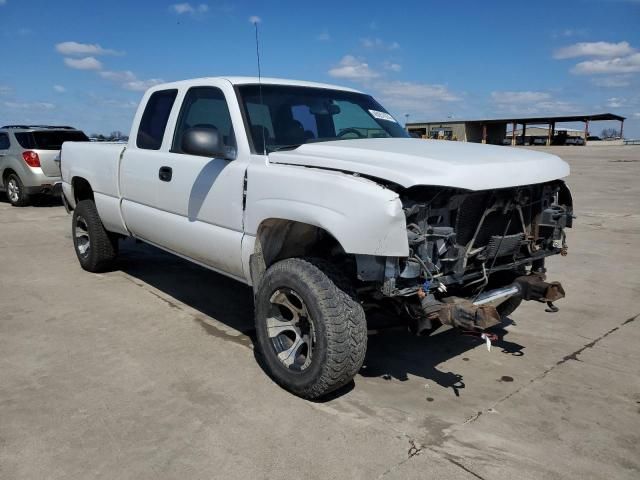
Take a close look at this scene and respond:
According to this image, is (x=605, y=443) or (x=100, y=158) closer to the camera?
(x=605, y=443)

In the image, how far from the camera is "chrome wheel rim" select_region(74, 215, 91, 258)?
6.21 m

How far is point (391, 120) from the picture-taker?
485cm

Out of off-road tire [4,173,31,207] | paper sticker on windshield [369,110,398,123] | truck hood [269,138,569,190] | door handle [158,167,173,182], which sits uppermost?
paper sticker on windshield [369,110,398,123]

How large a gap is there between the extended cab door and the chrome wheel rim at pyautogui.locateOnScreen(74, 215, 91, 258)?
1280 mm

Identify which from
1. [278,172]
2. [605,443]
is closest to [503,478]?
[605,443]

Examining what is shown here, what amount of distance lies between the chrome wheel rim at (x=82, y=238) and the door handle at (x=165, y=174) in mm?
2086

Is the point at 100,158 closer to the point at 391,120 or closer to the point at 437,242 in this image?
the point at 391,120

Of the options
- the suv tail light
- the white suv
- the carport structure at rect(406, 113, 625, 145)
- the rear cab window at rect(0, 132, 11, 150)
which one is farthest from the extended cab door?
the carport structure at rect(406, 113, 625, 145)

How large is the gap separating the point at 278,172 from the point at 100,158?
291 cm

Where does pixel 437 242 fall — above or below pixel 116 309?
above

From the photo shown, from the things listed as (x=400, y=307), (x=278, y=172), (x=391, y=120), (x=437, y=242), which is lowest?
(x=400, y=307)

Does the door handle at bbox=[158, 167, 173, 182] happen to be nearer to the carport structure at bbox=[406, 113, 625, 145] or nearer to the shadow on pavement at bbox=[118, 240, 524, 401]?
the shadow on pavement at bbox=[118, 240, 524, 401]

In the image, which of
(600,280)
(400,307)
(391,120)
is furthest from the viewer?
(600,280)

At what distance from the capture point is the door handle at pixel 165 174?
445 cm
